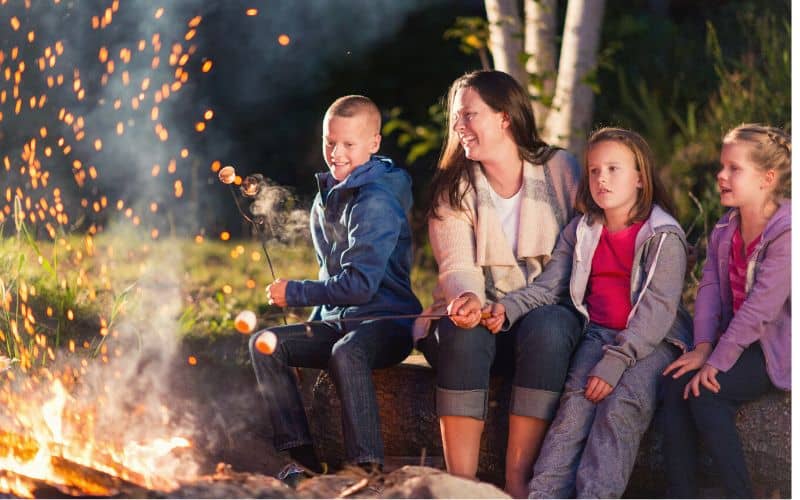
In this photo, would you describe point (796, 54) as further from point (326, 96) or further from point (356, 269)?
Answer: point (326, 96)

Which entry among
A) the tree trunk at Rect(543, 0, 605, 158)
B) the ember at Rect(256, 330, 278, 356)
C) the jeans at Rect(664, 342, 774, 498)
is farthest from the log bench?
the tree trunk at Rect(543, 0, 605, 158)

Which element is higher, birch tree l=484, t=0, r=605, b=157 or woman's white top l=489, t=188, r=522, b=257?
birch tree l=484, t=0, r=605, b=157

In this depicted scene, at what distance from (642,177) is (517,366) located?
2.15 feet

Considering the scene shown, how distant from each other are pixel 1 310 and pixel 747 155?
2546mm

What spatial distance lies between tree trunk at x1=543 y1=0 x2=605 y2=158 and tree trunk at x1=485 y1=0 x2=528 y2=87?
0.19 meters

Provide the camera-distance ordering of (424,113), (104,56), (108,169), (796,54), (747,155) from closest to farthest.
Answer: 1. (747,155)
2. (796,54)
3. (104,56)
4. (108,169)
5. (424,113)

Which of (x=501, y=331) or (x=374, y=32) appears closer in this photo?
(x=501, y=331)

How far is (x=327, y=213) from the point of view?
3.77 m

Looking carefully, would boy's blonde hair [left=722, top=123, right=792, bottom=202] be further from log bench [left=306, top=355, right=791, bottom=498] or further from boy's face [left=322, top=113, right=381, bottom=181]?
boy's face [left=322, top=113, right=381, bottom=181]

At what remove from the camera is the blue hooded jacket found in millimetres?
3562

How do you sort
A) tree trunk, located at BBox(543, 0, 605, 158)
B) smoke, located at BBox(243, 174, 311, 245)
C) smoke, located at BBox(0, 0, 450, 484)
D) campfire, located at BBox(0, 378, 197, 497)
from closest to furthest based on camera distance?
campfire, located at BBox(0, 378, 197, 497) → smoke, located at BBox(243, 174, 311, 245) → smoke, located at BBox(0, 0, 450, 484) → tree trunk, located at BBox(543, 0, 605, 158)

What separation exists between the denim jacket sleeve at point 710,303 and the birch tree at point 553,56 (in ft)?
6.92

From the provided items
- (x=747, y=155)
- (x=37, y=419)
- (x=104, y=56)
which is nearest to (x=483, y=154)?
(x=747, y=155)

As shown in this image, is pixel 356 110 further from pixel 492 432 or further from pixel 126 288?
pixel 126 288
